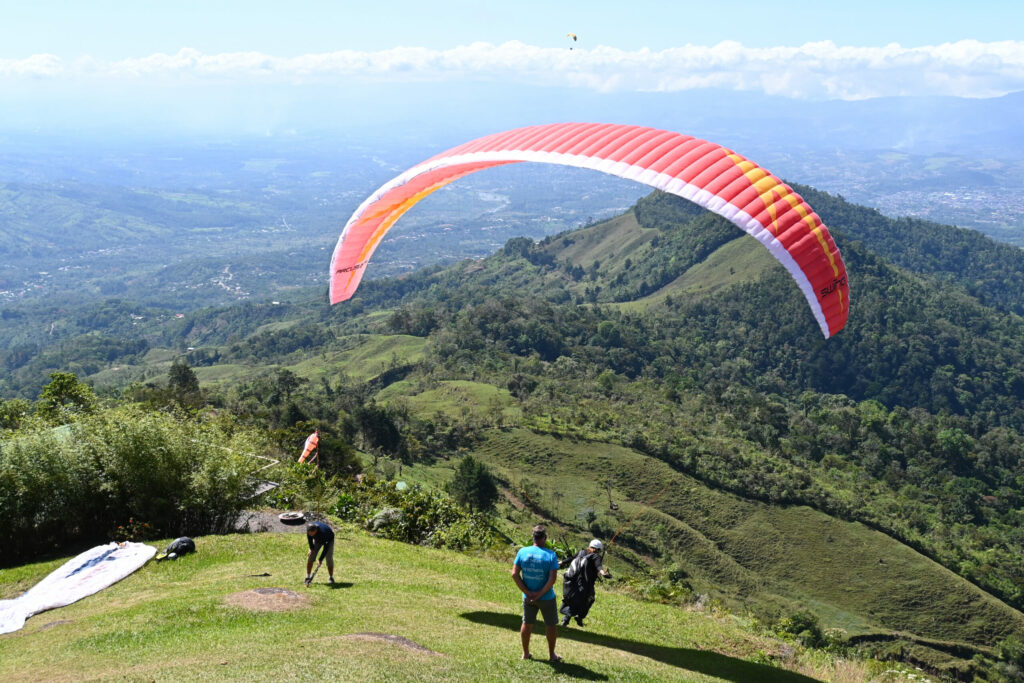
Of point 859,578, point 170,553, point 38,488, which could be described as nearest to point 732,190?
point 170,553

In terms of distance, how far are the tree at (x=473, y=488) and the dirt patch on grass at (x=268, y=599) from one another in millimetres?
39491

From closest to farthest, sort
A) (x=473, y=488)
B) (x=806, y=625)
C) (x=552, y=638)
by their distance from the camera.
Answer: (x=552, y=638)
(x=806, y=625)
(x=473, y=488)

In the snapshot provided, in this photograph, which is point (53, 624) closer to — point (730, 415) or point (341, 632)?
point (341, 632)

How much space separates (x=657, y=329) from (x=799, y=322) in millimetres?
26179

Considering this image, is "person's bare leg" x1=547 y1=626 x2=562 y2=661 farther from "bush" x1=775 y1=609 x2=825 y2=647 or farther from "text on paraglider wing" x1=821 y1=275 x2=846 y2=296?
"bush" x1=775 y1=609 x2=825 y2=647

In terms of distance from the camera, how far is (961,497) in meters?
75.4

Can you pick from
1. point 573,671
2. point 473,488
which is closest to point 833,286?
point 573,671

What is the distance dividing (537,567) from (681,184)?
326 inches

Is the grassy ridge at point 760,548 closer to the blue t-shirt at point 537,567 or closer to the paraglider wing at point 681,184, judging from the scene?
the paraglider wing at point 681,184

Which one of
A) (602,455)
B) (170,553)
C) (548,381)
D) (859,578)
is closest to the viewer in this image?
(170,553)

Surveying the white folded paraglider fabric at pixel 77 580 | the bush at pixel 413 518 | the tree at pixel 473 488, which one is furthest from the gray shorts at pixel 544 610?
the tree at pixel 473 488

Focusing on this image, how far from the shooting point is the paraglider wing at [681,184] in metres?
13.4

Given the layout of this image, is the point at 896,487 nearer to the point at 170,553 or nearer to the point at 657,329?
the point at 657,329

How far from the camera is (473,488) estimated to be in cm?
5369
